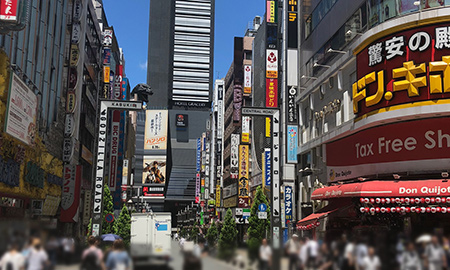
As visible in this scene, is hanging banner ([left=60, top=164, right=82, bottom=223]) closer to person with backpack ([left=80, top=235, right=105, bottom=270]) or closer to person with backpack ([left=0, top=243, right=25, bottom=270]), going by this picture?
person with backpack ([left=80, top=235, right=105, bottom=270])

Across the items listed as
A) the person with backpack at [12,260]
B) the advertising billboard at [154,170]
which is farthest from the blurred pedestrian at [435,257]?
the advertising billboard at [154,170]

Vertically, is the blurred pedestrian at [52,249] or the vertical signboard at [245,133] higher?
the vertical signboard at [245,133]

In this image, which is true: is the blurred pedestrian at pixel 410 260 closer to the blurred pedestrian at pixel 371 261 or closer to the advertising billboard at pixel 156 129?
the blurred pedestrian at pixel 371 261

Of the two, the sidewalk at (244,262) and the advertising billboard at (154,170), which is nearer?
the sidewalk at (244,262)

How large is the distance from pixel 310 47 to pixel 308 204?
1246 centimetres

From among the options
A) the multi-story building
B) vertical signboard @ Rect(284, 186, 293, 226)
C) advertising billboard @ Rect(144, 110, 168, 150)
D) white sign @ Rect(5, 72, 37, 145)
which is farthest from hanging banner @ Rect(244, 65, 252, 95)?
advertising billboard @ Rect(144, 110, 168, 150)

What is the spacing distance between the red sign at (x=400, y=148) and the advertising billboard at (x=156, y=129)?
16312 cm

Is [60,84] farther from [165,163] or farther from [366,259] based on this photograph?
[165,163]

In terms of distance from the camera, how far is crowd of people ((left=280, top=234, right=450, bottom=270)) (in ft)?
17.4

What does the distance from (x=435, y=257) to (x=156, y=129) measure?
618ft

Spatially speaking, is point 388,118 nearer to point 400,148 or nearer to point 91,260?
point 400,148

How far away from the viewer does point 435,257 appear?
17.5 ft

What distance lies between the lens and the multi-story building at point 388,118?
22.2 m

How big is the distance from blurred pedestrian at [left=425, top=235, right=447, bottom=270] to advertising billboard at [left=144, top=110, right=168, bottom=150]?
184 meters
